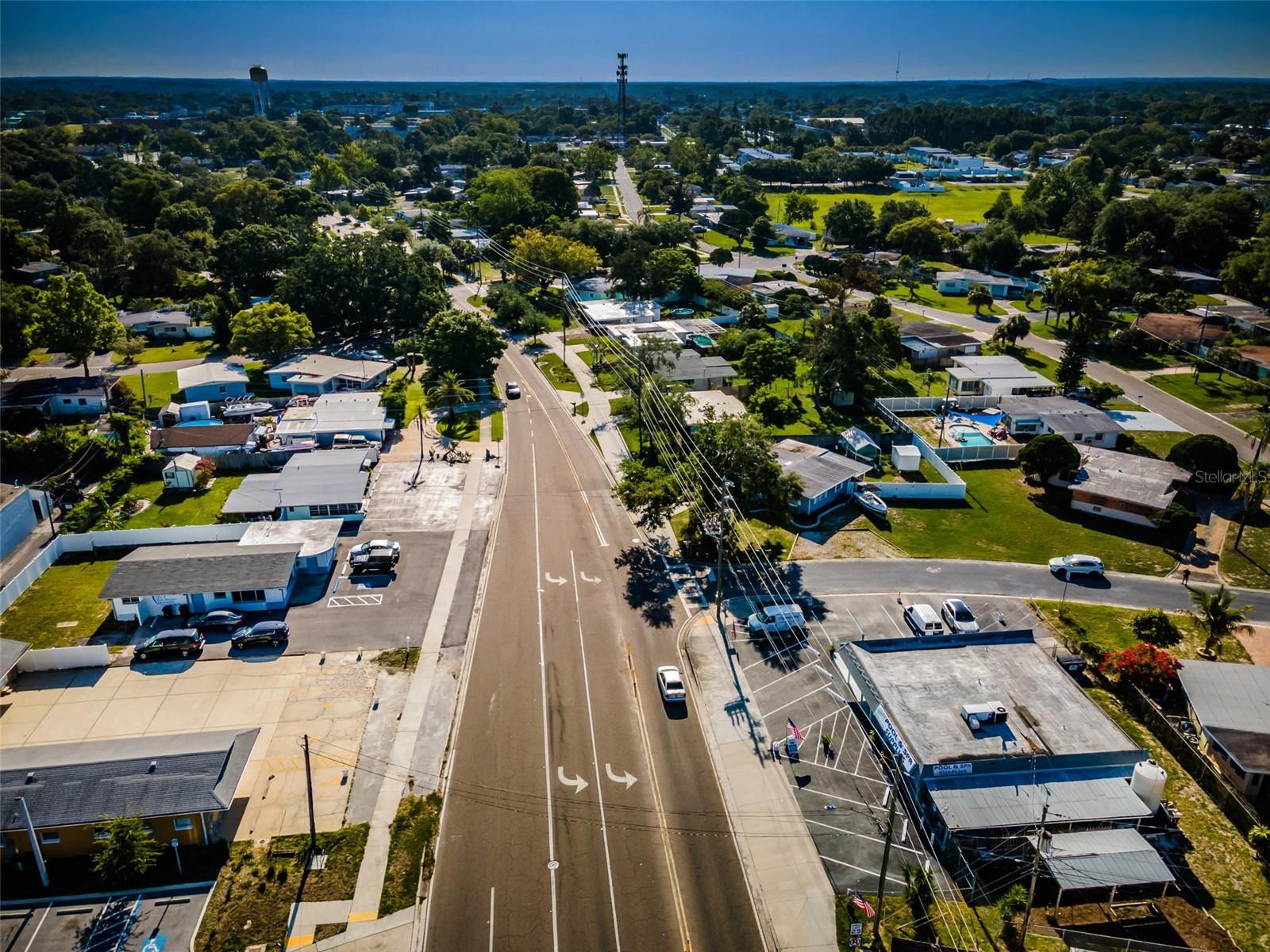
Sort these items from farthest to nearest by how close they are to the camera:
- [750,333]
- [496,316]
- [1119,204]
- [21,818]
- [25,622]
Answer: [1119,204]
[496,316]
[750,333]
[25,622]
[21,818]

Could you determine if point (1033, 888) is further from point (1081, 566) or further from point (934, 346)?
point (934, 346)

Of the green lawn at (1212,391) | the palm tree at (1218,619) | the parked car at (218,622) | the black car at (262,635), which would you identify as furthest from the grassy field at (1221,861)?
the green lawn at (1212,391)

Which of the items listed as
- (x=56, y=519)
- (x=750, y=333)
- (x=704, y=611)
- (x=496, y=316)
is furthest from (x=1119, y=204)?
(x=56, y=519)

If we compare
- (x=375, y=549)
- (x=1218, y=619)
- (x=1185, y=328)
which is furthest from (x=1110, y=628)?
(x=1185, y=328)

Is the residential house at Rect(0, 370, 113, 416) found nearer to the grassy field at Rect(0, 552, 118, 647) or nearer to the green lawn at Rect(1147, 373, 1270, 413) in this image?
the grassy field at Rect(0, 552, 118, 647)

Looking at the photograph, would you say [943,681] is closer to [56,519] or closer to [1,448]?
[56,519]

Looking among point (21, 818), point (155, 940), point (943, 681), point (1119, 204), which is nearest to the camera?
point (155, 940)

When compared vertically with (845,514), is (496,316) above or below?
above
